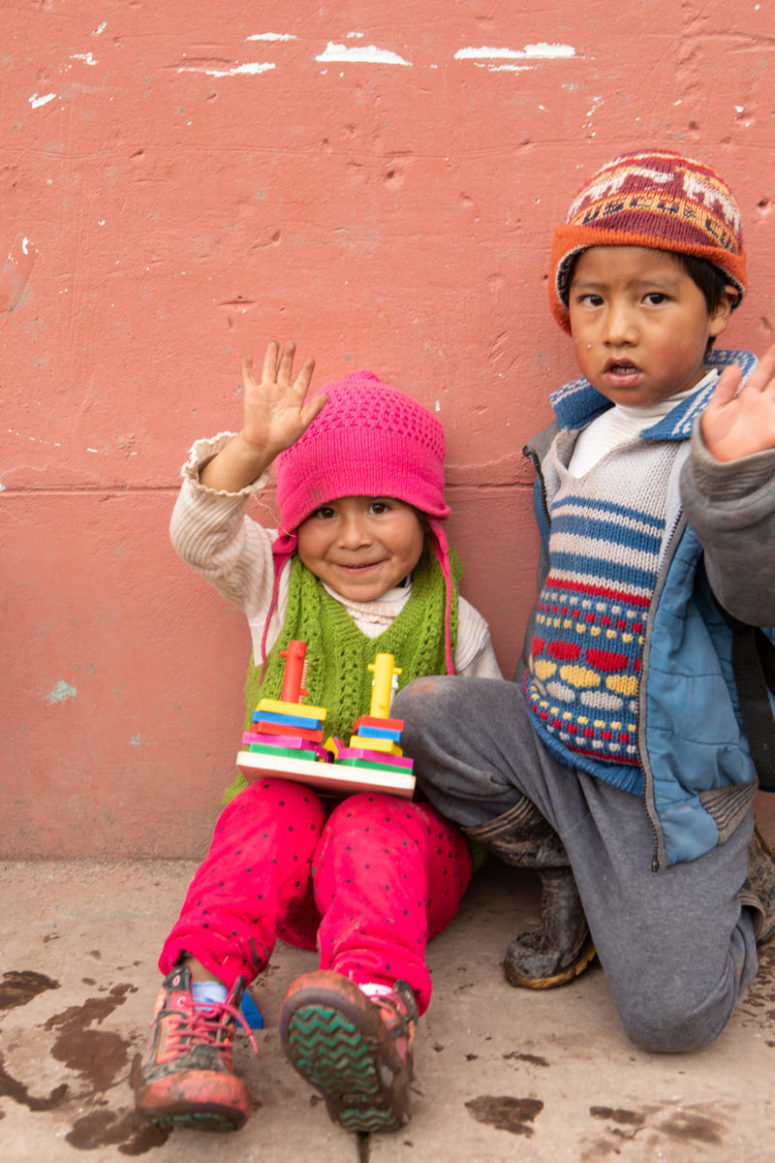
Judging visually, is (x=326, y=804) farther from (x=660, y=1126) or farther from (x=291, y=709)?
(x=660, y=1126)

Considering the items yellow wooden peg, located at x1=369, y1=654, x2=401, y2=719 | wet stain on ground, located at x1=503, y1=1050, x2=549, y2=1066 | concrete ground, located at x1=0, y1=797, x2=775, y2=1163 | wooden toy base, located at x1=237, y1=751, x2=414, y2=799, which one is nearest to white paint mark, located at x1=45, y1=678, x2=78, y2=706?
concrete ground, located at x1=0, y1=797, x2=775, y2=1163

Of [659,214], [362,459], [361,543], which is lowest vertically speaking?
[361,543]

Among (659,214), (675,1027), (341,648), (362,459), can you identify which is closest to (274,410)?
(362,459)

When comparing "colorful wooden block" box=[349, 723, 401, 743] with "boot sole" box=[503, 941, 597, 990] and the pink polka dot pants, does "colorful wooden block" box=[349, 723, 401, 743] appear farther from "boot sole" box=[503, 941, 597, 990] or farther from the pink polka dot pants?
"boot sole" box=[503, 941, 597, 990]

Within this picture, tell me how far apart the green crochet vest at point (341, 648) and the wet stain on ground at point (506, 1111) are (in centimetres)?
70

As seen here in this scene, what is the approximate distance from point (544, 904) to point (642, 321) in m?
1.10

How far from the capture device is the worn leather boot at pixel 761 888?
184cm

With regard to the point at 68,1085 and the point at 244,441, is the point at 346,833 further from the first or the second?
the point at 244,441

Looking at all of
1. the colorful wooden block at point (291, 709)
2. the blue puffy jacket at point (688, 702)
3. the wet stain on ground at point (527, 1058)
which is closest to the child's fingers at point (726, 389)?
the blue puffy jacket at point (688, 702)

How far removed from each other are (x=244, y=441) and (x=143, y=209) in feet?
2.47

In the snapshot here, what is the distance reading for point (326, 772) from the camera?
1.66m

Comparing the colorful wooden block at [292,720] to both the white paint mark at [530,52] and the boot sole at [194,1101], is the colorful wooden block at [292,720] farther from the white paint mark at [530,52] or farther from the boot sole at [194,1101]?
the white paint mark at [530,52]

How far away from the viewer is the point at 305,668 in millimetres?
2004

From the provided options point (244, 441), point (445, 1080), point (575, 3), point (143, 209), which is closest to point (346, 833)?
point (445, 1080)
